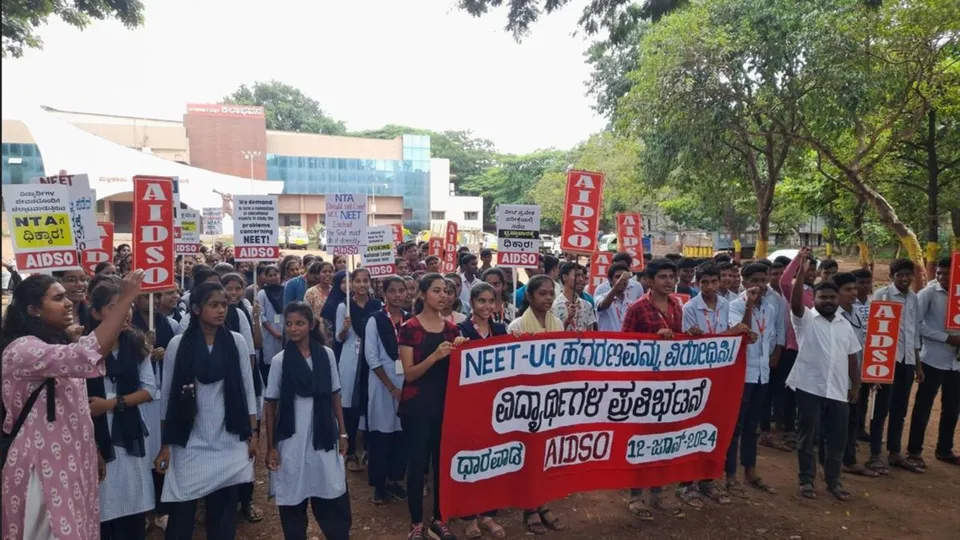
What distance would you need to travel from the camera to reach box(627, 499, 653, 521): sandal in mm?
5129

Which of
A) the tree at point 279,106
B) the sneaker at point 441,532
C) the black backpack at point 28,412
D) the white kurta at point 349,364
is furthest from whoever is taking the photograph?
the tree at point 279,106

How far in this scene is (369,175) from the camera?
189 feet

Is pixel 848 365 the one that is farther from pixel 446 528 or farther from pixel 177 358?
pixel 177 358

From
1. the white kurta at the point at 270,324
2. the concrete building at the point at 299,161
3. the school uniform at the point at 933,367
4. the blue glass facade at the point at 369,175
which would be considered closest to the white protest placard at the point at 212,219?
the white kurta at the point at 270,324

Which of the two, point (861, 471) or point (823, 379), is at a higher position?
point (823, 379)

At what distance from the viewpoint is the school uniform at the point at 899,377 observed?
21.5ft

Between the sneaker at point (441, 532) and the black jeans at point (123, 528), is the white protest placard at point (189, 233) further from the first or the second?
the sneaker at point (441, 532)

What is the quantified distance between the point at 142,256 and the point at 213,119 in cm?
5197

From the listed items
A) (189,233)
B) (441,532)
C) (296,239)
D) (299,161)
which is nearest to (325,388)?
(441,532)

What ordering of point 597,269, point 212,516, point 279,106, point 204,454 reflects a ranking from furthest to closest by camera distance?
point 279,106, point 597,269, point 212,516, point 204,454

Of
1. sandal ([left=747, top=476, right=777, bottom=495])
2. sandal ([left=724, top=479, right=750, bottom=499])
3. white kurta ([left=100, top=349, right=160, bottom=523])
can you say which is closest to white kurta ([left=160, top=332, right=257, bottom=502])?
white kurta ([left=100, top=349, right=160, bottom=523])

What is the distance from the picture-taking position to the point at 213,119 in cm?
5253

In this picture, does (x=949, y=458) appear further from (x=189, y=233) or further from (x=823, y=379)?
(x=189, y=233)

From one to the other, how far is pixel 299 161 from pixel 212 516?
5419 centimetres
